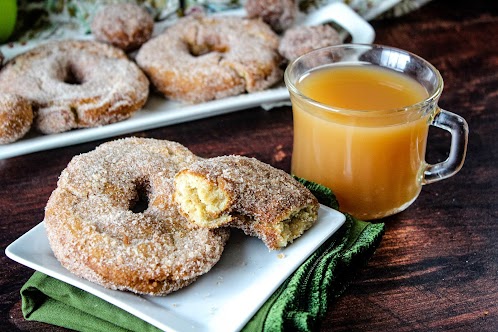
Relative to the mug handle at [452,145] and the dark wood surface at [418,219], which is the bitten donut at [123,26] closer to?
the dark wood surface at [418,219]

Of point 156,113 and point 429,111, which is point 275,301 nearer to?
point 429,111

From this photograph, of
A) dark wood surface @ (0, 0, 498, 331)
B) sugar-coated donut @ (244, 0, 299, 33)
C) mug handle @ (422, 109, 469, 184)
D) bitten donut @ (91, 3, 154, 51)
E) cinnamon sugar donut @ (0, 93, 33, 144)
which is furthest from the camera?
sugar-coated donut @ (244, 0, 299, 33)

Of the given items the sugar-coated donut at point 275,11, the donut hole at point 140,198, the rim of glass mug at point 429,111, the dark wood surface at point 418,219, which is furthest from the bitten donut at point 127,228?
the sugar-coated donut at point 275,11

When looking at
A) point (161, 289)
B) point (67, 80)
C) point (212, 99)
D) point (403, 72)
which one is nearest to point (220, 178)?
point (161, 289)

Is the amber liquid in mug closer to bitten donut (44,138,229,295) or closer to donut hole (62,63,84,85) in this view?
bitten donut (44,138,229,295)

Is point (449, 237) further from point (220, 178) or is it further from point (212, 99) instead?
point (212, 99)

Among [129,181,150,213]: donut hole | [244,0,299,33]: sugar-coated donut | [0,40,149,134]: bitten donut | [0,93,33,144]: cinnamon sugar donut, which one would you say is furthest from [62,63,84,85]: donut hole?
[129,181,150,213]: donut hole
